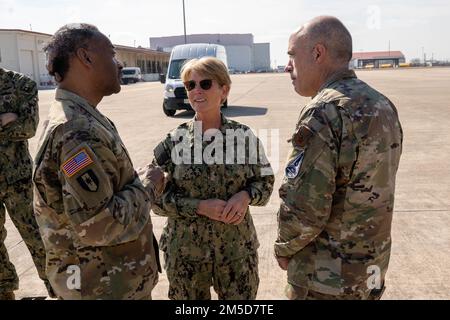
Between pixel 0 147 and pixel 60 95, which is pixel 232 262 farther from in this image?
pixel 0 147

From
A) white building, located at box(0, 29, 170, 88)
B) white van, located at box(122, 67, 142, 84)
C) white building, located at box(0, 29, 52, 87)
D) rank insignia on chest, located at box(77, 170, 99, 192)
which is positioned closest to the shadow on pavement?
rank insignia on chest, located at box(77, 170, 99, 192)

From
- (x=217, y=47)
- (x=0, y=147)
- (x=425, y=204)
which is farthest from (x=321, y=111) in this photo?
(x=217, y=47)

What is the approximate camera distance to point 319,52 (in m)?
1.89

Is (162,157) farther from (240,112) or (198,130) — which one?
(240,112)

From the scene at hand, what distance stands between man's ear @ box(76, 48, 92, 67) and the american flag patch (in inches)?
15.9

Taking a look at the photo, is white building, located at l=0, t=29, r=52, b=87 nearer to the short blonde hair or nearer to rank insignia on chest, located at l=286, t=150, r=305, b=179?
the short blonde hair

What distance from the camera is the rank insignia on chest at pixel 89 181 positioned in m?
1.56

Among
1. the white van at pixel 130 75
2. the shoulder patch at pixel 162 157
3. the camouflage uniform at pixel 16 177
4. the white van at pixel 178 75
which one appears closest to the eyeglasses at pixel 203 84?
the shoulder patch at pixel 162 157

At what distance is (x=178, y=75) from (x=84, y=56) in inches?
505

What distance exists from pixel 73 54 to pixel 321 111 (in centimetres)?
104

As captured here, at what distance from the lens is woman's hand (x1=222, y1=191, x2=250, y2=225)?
2.25 metres

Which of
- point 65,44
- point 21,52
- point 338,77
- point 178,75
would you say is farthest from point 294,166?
point 21,52

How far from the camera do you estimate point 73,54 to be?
1.72 meters

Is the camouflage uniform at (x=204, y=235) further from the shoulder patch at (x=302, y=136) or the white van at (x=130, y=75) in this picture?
the white van at (x=130, y=75)
